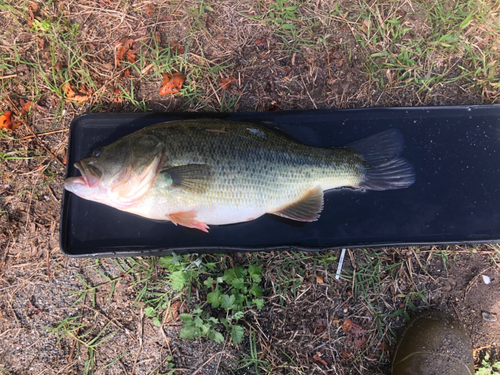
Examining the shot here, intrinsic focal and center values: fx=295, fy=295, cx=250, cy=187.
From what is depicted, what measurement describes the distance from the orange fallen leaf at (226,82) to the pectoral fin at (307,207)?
133 centimetres

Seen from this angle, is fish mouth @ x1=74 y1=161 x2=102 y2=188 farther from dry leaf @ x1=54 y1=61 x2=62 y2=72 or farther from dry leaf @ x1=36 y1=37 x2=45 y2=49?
dry leaf @ x1=36 y1=37 x2=45 y2=49

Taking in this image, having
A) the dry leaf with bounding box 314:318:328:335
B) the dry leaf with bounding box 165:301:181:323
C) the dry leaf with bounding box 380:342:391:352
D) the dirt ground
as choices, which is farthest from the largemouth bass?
the dry leaf with bounding box 380:342:391:352

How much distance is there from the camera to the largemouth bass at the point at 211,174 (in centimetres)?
222

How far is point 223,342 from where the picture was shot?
103 inches

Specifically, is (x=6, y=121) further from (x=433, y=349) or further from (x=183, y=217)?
(x=433, y=349)

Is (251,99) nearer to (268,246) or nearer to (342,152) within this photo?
(342,152)

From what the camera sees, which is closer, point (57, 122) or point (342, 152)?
point (342, 152)

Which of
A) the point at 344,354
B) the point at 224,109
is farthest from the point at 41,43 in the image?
the point at 344,354

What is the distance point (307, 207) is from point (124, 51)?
236 cm

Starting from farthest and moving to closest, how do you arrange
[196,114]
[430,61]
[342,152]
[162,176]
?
1. [430,61]
2. [196,114]
3. [342,152]
4. [162,176]

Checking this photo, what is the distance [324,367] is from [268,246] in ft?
3.85

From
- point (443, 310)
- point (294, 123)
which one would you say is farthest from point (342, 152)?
point (443, 310)

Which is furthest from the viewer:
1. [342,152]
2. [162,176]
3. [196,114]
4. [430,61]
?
[430,61]

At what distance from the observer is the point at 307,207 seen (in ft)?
8.17
